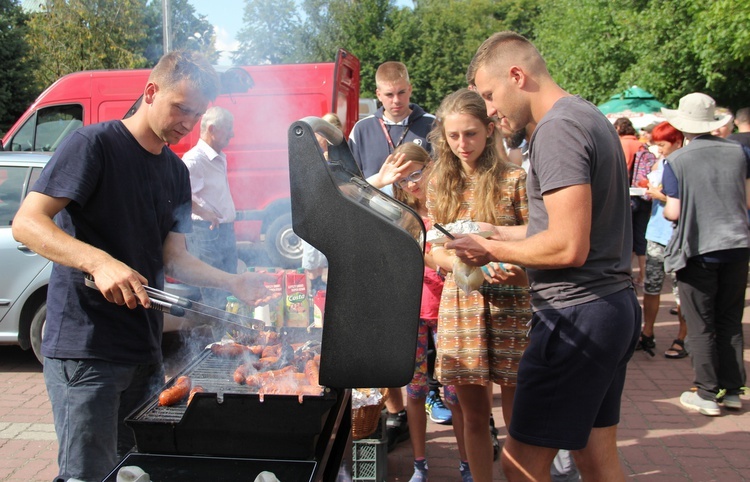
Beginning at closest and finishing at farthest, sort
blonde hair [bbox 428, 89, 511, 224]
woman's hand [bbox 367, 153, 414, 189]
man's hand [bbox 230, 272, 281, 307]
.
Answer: man's hand [bbox 230, 272, 281, 307] → blonde hair [bbox 428, 89, 511, 224] → woman's hand [bbox 367, 153, 414, 189]

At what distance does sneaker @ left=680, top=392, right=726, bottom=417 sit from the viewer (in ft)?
13.8

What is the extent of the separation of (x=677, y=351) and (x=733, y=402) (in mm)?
1294

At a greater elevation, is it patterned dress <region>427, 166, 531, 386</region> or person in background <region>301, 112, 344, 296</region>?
person in background <region>301, 112, 344, 296</region>

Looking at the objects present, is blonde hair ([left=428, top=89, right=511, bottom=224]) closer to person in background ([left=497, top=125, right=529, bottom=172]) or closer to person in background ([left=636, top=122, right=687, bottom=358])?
person in background ([left=497, top=125, right=529, bottom=172])

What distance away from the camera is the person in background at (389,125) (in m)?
4.61

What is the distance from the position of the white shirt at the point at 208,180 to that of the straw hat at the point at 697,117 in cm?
357

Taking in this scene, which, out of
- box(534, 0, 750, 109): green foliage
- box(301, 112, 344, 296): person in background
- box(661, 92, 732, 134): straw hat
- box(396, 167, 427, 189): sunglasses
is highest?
box(534, 0, 750, 109): green foliage

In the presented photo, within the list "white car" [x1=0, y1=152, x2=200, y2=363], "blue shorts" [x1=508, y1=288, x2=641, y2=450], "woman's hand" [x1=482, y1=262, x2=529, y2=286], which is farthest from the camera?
"white car" [x1=0, y1=152, x2=200, y2=363]

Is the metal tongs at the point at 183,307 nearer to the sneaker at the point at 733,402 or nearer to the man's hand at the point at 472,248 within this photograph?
the man's hand at the point at 472,248

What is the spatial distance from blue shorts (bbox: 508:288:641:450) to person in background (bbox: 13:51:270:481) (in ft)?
4.60

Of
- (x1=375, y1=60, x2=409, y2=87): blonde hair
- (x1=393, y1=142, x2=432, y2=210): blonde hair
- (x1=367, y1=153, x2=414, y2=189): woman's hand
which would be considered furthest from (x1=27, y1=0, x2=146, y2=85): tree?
(x1=367, y1=153, x2=414, y2=189): woman's hand

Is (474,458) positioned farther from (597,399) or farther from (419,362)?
Result: (597,399)

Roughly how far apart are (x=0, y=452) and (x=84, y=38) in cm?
602

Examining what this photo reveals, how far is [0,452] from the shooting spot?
3.74 meters
